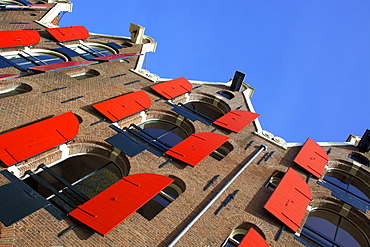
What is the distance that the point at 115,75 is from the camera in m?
27.4

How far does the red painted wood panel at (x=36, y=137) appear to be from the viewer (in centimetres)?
1512

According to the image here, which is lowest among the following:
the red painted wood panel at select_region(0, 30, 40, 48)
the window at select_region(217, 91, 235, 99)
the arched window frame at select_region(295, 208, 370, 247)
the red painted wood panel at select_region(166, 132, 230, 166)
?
the red painted wood panel at select_region(0, 30, 40, 48)

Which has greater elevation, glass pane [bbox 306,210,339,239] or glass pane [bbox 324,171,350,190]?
glass pane [bbox 324,171,350,190]

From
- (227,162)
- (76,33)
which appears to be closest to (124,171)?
(227,162)

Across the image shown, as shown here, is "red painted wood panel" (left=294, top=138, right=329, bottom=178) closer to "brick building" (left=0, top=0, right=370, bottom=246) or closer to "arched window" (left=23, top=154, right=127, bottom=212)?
"brick building" (left=0, top=0, right=370, bottom=246)

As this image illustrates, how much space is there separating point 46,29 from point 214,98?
1948 centimetres

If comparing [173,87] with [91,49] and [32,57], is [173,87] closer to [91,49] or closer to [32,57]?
[91,49]

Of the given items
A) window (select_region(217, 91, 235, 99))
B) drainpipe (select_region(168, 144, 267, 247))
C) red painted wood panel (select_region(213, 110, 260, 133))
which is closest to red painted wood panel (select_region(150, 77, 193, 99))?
window (select_region(217, 91, 235, 99))

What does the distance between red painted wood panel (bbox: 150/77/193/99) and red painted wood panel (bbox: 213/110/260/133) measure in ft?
15.9

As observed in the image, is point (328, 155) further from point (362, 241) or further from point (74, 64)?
point (74, 64)

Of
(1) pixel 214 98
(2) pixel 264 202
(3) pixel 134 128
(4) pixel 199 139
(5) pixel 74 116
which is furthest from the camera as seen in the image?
(1) pixel 214 98

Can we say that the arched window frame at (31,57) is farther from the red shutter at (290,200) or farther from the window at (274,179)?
the red shutter at (290,200)

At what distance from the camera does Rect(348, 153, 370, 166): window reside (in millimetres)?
25852

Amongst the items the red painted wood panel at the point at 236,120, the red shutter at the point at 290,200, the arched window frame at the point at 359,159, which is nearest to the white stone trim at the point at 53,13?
the red painted wood panel at the point at 236,120
